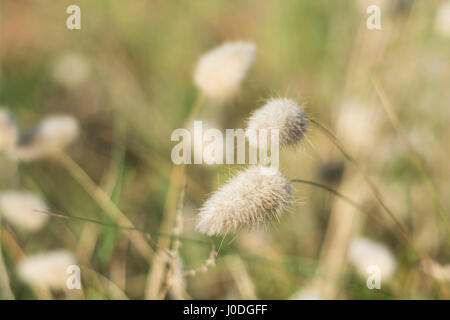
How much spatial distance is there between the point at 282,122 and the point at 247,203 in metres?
0.13

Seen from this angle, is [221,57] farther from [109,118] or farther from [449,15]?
[109,118]

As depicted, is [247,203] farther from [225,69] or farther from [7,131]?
[7,131]

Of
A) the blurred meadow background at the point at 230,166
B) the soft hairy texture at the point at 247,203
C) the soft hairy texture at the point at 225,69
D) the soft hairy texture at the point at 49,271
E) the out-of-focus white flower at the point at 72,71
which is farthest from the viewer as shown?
the out-of-focus white flower at the point at 72,71

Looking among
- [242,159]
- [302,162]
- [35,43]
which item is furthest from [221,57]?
[35,43]

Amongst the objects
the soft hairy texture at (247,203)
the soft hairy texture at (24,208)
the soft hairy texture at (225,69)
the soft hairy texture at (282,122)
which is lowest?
the soft hairy texture at (247,203)

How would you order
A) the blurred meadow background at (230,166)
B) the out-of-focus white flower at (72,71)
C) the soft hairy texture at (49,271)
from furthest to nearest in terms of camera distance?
1. the out-of-focus white flower at (72,71)
2. the blurred meadow background at (230,166)
3. the soft hairy texture at (49,271)

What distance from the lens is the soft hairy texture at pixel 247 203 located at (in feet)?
2.10

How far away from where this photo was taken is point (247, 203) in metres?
0.65

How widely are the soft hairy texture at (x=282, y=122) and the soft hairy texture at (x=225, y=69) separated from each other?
0.71 feet

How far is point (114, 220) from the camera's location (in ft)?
3.57

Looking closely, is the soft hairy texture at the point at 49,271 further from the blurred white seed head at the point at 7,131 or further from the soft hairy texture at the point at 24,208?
the blurred white seed head at the point at 7,131

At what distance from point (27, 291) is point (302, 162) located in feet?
3.32

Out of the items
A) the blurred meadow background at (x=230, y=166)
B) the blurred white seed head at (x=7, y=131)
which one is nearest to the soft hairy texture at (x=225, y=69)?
the blurred meadow background at (x=230, y=166)

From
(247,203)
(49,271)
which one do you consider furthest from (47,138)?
(247,203)
